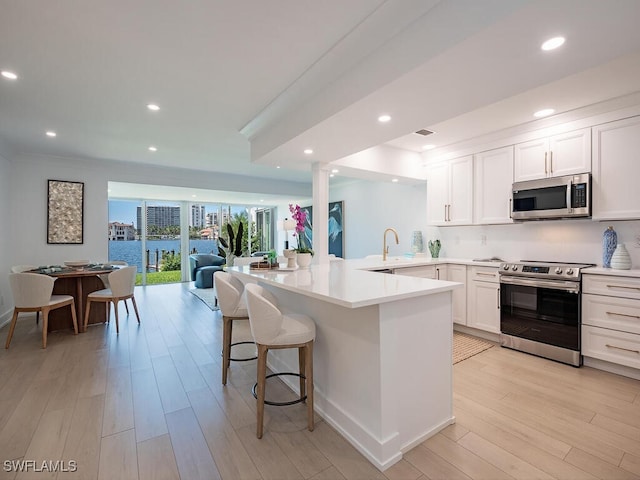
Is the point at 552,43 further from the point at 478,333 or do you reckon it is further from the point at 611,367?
the point at 478,333

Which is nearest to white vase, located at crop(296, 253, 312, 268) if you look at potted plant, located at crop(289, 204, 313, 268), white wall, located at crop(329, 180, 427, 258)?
potted plant, located at crop(289, 204, 313, 268)

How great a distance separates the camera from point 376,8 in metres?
1.68

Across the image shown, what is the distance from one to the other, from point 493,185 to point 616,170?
1.11m

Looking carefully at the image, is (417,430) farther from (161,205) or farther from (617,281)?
(161,205)

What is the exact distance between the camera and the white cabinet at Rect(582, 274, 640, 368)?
2.52 m

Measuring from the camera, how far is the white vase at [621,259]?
276 centimetres

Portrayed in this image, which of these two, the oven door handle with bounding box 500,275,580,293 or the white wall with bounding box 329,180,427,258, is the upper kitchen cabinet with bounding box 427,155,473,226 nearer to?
the white wall with bounding box 329,180,427,258

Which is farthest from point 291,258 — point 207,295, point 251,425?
point 207,295

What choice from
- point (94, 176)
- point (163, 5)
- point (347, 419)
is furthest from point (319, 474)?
point (94, 176)

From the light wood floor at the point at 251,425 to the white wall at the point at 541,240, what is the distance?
1214mm

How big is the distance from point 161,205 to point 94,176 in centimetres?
317

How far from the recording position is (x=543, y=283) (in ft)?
9.82

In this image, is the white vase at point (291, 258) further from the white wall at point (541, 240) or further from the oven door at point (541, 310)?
the white wall at point (541, 240)

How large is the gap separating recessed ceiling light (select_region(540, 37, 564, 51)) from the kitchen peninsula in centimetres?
140
